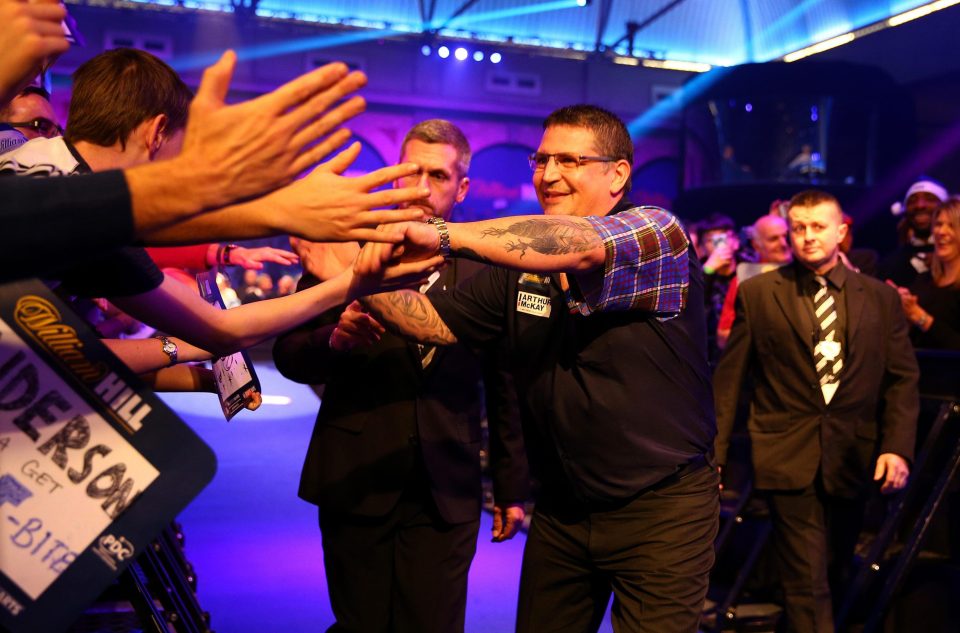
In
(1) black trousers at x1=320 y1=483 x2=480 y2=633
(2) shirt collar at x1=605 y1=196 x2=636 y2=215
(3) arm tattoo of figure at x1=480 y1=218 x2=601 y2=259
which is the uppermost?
(2) shirt collar at x1=605 y1=196 x2=636 y2=215

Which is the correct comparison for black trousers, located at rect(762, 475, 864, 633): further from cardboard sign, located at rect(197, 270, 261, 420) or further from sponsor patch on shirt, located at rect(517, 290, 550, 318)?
cardboard sign, located at rect(197, 270, 261, 420)

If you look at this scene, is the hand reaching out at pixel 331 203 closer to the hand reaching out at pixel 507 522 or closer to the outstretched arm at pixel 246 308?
the outstretched arm at pixel 246 308

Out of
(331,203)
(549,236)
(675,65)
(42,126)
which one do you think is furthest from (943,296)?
(675,65)

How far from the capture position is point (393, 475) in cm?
288

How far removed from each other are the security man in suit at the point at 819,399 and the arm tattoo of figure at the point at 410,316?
184 cm

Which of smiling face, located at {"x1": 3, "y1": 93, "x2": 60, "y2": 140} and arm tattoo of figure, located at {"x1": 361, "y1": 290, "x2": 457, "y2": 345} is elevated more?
smiling face, located at {"x1": 3, "y1": 93, "x2": 60, "y2": 140}

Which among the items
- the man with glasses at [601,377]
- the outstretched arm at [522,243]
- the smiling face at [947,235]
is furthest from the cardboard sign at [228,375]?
the smiling face at [947,235]

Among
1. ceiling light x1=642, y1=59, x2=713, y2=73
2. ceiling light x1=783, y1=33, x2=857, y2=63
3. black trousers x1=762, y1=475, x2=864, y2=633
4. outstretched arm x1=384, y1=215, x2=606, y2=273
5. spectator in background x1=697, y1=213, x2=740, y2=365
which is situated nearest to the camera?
outstretched arm x1=384, y1=215, x2=606, y2=273

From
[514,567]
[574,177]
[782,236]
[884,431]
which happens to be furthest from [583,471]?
[782,236]

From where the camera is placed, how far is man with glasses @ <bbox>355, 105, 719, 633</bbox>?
86.7 inches

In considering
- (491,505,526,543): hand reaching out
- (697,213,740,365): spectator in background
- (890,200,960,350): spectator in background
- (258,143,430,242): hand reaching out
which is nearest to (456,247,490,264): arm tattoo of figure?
(258,143,430,242): hand reaching out

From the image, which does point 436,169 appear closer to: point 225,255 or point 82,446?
point 225,255

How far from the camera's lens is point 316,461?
2.99 m

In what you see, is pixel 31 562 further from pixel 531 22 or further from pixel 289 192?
pixel 531 22
